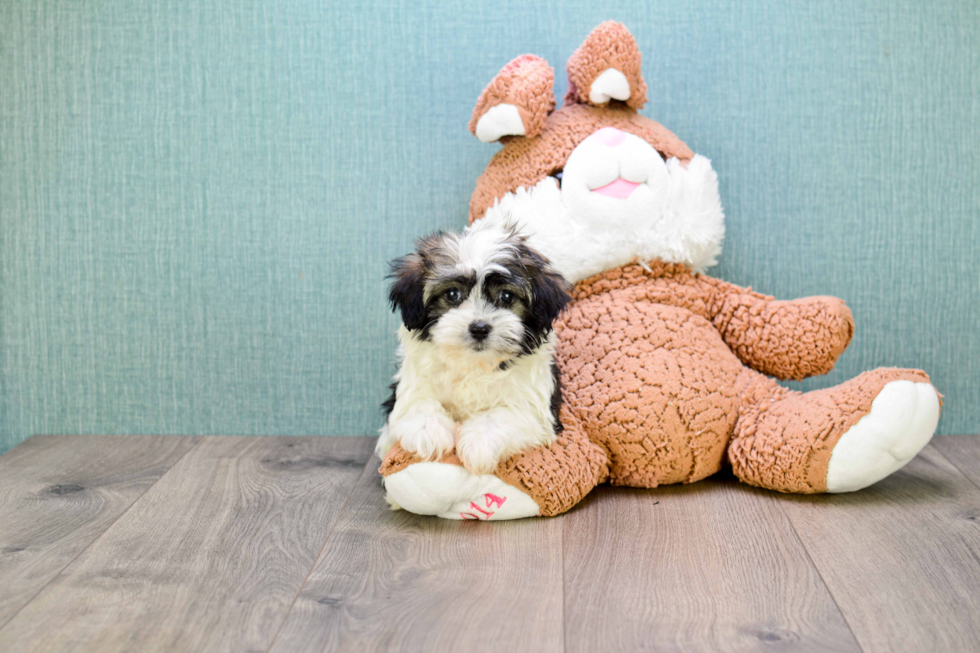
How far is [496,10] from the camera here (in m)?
1.98

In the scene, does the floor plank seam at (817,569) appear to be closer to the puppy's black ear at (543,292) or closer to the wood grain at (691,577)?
the wood grain at (691,577)

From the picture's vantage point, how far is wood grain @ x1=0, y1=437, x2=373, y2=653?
1.13 metres

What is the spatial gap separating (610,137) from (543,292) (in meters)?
0.48

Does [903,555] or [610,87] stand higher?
[610,87]

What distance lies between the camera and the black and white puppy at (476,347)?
1.40m

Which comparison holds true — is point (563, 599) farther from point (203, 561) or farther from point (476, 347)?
point (203, 561)

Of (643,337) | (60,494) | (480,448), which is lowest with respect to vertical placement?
(60,494)

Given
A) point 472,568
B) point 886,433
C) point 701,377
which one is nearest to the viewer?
point 472,568

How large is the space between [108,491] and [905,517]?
5.43 ft

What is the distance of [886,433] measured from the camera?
155 cm

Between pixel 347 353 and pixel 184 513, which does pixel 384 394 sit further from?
pixel 184 513

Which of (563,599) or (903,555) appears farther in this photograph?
(903,555)

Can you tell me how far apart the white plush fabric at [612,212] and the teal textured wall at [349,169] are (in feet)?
1.09

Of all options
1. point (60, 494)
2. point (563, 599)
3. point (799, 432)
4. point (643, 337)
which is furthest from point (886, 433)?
point (60, 494)
